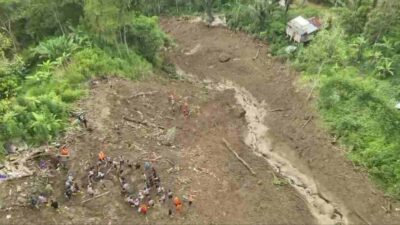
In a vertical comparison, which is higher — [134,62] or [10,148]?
[10,148]

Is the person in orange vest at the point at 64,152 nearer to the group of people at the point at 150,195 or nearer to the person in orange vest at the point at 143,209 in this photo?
the group of people at the point at 150,195

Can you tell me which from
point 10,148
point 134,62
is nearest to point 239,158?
point 134,62

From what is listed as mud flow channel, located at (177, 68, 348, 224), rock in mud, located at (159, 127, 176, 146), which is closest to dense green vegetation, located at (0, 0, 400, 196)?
mud flow channel, located at (177, 68, 348, 224)

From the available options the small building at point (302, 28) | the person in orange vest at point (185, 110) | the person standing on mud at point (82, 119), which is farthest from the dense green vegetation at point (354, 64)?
the person standing on mud at point (82, 119)

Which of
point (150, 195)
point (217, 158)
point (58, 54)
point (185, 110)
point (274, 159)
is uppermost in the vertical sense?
point (58, 54)

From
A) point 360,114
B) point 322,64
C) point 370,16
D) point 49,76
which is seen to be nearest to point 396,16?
point 370,16

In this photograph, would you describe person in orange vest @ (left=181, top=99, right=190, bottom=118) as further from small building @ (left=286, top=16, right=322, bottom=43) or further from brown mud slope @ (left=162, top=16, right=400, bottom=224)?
small building @ (left=286, top=16, right=322, bottom=43)

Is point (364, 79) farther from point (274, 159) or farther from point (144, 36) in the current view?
point (144, 36)
